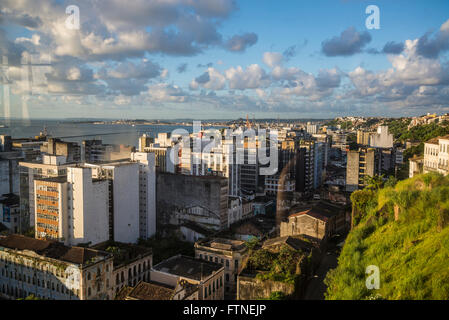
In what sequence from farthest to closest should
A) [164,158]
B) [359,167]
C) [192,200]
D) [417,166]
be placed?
[164,158]
[359,167]
[192,200]
[417,166]

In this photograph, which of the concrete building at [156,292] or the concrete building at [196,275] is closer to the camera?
the concrete building at [156,292]

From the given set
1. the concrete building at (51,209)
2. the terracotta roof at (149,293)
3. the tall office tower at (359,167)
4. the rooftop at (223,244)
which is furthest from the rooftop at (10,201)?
the tall office tower at (359,167)

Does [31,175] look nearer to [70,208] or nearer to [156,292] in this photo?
[70,208]

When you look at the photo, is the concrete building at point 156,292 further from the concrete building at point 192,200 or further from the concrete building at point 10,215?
the concrete building at point 10,215

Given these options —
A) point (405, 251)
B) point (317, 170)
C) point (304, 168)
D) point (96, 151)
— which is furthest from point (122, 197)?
point (317, 170)

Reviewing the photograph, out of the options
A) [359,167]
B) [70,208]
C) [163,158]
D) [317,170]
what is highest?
[163,158]
